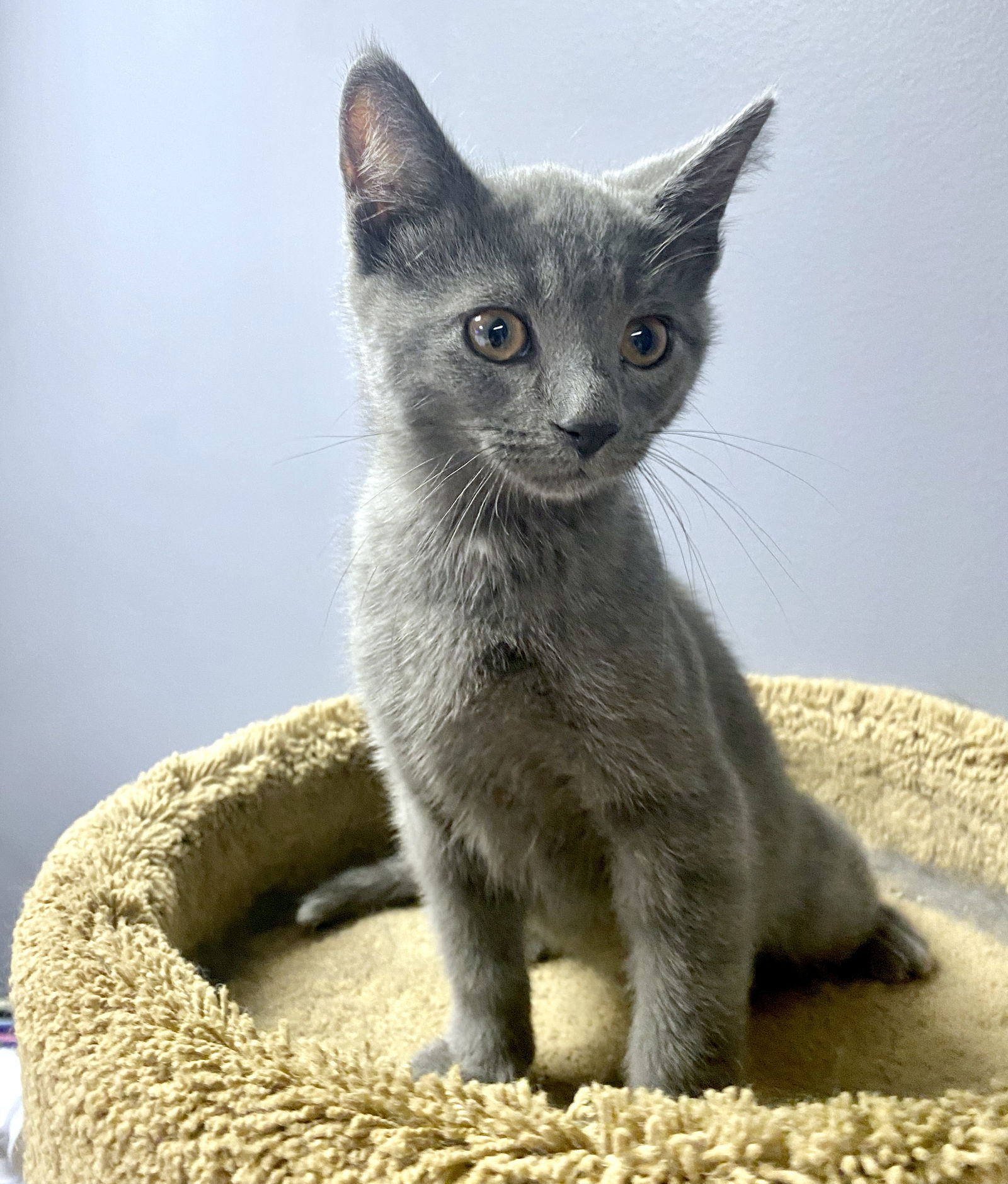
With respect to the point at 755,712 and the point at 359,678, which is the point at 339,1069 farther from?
the point at 755,712

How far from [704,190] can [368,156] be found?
0.85 ft

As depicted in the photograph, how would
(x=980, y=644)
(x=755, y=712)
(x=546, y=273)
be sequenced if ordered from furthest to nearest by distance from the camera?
(x=980, y=644) → (x=755, y=712) → (x=546, y=273)

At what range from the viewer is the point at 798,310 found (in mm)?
1216

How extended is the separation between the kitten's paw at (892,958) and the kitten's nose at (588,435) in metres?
0.73

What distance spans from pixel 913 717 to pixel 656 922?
2.09 ft

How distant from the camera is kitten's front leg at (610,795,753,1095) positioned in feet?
2.43

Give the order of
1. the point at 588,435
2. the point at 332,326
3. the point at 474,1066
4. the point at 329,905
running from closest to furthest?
the point at 588,435 < the point at 474,1066 < the point at 329,905 < the point at 332,326

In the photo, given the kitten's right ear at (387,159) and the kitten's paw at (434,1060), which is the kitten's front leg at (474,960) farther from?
the kitten's right ear at (387,159)

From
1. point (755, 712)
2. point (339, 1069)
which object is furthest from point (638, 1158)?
point (755, 712)

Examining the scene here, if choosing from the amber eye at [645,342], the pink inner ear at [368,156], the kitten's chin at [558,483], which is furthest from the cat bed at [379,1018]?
the pink inner ear at [368,156]

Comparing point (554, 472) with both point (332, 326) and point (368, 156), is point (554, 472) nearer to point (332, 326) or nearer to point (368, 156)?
point (368, 156)

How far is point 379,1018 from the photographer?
3.40 ft

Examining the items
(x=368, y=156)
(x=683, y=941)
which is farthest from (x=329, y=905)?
(x=368, y=156)

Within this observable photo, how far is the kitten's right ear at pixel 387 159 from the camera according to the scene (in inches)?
26.2
